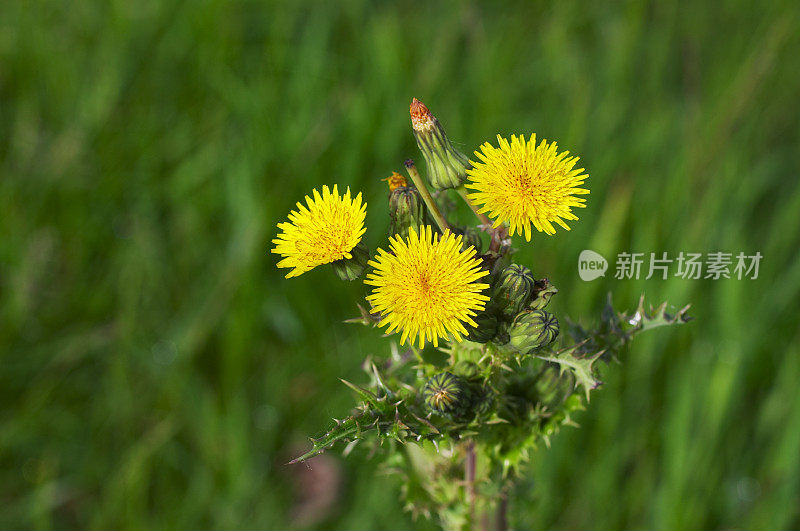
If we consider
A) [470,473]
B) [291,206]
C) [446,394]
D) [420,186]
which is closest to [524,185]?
[420,186]

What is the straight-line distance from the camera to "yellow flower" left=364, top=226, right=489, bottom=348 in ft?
3.46

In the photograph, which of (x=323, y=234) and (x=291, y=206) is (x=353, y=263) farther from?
(x=291, y=206)

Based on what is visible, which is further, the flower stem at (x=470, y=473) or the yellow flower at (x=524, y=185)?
the flower stem at (x=470, y=473)

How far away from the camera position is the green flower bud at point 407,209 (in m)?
1.18

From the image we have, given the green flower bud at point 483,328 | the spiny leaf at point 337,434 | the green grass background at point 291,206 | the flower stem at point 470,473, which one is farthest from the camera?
the green grass background at point 291,206

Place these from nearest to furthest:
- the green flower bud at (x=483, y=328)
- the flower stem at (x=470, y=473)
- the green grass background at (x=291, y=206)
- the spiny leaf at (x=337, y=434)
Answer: the spiny leaf at (x=337, y=434) < the green flower bud at (x=483, y=328) < the flower stem at (x=470, y=473) < the green grass background at (x=291, y=206)

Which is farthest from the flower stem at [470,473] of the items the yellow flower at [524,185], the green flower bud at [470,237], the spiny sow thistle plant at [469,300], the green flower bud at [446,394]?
the yellow flower at [524,185]

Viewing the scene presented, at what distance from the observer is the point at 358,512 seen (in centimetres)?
236

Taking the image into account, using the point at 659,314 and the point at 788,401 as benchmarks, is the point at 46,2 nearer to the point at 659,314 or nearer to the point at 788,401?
the point at 659,314

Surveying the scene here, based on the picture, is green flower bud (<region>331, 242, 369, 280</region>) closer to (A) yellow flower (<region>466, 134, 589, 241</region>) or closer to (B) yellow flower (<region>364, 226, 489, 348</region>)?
(B) yellow flower (<region>364, 226, 489, 348</region>)

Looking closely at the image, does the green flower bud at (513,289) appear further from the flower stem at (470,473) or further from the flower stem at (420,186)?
the flower stem at (470,473)

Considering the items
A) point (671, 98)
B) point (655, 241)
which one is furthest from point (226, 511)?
point (671, 98)

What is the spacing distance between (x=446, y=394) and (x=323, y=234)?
1.25 feet

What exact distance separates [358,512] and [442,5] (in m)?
2.72
